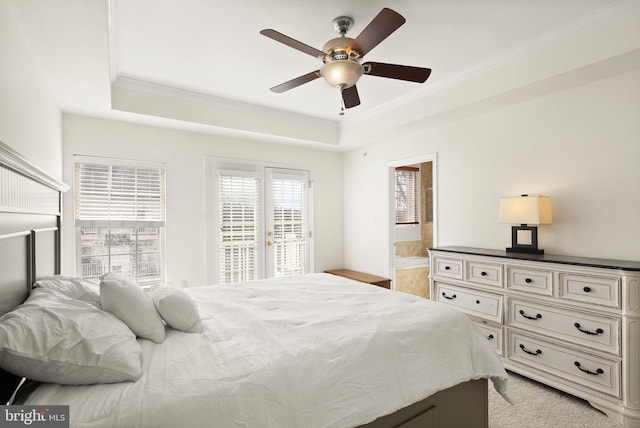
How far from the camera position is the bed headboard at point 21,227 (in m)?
1.33

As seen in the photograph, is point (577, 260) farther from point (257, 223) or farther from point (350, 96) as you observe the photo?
point (257, 223)

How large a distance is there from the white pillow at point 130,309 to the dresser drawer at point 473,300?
8.87ft

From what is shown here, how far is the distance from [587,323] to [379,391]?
6.16 feet

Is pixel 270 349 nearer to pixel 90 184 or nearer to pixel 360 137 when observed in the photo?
pixel 90 184

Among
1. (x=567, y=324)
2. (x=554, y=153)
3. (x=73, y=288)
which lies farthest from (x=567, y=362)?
(x=73, y=288)

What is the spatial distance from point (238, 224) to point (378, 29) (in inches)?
126

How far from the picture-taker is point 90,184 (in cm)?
354

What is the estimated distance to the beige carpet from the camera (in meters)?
2.18

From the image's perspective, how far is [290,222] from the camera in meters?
4.95

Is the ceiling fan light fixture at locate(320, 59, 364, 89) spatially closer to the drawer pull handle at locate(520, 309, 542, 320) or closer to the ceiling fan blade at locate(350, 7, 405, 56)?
the ceiling fan blade at locate(350, 7, 405, 56)

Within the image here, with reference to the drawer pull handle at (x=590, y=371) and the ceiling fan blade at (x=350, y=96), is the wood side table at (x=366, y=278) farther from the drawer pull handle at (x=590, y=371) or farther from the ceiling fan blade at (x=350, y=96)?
the ceiling fan blade at (x=350, y=96)

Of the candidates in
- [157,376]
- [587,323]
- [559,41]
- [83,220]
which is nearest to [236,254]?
[83,220]

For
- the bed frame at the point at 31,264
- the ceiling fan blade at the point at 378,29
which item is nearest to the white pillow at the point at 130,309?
the bed frame at the point at 31,264

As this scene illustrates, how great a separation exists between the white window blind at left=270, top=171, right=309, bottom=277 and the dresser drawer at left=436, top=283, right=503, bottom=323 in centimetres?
224
